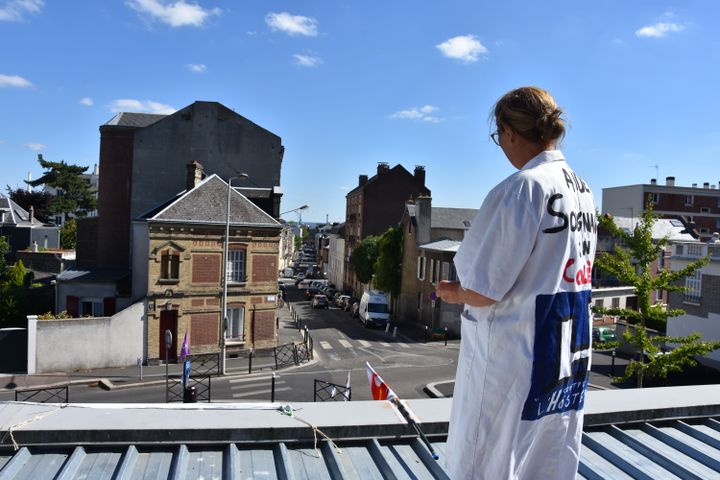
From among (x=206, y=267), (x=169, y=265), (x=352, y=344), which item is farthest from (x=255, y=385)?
(x=352, y=344)

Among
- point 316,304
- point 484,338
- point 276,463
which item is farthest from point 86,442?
point 316,304

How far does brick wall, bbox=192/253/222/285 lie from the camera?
2622 centimetres

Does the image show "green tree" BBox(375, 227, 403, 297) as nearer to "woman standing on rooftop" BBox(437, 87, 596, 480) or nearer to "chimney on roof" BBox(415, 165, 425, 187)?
"chimney on roof" BBox(415, 165, 425, 187)

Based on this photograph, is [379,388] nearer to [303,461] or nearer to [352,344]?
[303,461]

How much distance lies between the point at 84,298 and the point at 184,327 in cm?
588

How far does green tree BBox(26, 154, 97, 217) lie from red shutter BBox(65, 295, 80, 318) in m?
49.1

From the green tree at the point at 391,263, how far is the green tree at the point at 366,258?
15.3 ft

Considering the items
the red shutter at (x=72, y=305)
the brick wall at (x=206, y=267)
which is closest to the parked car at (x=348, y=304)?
the brick wall at (x=206, y=267)

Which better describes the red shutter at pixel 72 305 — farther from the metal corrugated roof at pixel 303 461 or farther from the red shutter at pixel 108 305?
the metal corrugated roof at pixel 303 461

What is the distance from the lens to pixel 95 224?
35219mm

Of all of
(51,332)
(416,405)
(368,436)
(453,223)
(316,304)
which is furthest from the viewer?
(316,304)

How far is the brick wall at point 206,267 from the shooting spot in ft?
86.0

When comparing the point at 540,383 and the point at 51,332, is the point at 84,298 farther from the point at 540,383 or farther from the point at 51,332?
the point at 540,383

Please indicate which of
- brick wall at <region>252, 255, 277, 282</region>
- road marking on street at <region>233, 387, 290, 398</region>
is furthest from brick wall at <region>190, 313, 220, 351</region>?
road marking on street at <region>233, 387, 290, 398</region>
